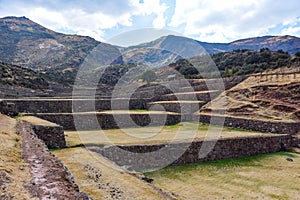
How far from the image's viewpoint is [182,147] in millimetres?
15000

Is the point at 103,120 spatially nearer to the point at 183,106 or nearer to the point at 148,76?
the point at 183,106

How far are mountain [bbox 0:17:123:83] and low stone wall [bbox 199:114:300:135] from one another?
70.6 meters

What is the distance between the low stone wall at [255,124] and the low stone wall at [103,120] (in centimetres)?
318

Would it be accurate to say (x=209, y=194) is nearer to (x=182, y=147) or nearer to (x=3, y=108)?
(x=182, y=147)

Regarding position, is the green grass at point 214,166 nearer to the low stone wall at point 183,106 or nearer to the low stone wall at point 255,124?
the low stone wall at point 255,124

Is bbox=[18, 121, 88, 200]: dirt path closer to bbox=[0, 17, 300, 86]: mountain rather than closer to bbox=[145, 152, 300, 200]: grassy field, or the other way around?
bbox=[145, 152, 300, 200]: grassy field

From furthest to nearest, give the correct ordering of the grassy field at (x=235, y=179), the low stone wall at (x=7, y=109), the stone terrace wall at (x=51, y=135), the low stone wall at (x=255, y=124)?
the low stone wall at (x=255, y=124) < the low stone wall at (x=7, y=109) < the stone terrace wall at (x=51, y=135) < the grassy field at (x=235, y=179)

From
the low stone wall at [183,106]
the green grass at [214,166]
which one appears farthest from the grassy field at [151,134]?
the low stone wall at [183,106]

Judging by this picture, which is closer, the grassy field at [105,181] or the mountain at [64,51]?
the grassy field at [105,181]

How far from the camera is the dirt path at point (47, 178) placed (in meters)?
5.51

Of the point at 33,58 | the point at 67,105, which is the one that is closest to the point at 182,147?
the point at 67,105

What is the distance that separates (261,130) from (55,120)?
14.3 metres

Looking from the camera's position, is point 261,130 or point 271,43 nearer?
point 261,130

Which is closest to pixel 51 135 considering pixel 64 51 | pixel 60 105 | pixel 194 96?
pixel 60 105
